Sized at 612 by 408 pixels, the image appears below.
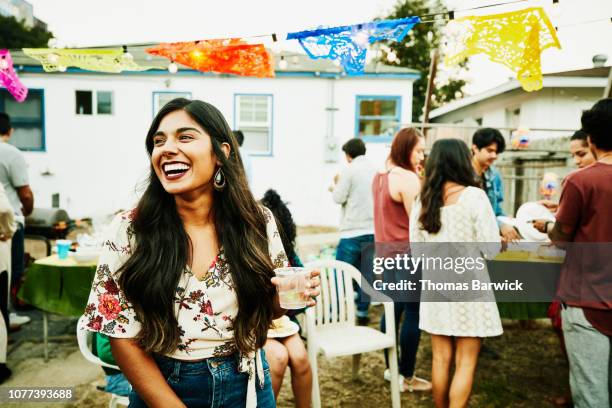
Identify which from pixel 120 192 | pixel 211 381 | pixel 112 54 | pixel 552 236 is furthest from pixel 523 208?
pixel 120 192

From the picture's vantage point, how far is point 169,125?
1.53m

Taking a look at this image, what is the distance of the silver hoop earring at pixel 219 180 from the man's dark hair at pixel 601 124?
194cm

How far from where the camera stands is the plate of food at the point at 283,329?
2.82m

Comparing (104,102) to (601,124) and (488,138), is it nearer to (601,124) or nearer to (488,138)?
(488,138)

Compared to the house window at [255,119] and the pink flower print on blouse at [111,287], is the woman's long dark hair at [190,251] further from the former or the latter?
the house window at [255,119]

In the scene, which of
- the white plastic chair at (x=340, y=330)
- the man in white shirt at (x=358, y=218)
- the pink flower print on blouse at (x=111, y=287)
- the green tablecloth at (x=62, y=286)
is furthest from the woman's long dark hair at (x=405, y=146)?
the green tablecloth at (x=62, y=286)

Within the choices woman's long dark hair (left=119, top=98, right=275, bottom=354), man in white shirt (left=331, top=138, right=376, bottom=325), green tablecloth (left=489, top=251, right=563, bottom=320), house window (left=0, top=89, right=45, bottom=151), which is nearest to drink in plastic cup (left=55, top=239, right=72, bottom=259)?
man in white shirt (left=331, top=138, right=376, bottom=325)

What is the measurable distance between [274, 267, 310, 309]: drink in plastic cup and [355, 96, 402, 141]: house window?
10.1 m

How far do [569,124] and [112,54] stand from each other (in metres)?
12.4

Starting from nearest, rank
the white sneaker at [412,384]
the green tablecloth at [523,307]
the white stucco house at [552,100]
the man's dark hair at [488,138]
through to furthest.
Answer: the green tablecloth at [523,307] → the white sneaker at [412,384] → the man's dark hair at [488,138] → the white stucco house at [552,100]

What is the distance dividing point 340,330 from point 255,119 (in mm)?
8827

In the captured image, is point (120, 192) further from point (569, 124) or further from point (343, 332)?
point (569, 124)

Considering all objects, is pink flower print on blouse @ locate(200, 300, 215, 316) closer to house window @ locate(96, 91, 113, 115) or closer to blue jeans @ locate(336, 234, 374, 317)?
blue jeans @ locate(336, 234, 374, 317)

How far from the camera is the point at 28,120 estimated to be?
11125 mm
